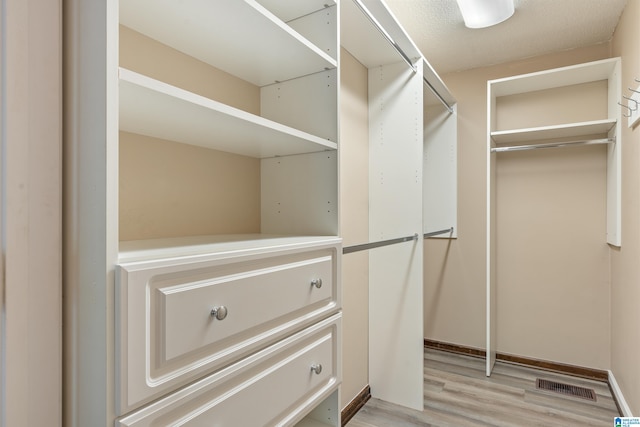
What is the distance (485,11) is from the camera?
2021 millimetres

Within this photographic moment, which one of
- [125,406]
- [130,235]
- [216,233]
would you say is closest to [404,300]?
[216,233]

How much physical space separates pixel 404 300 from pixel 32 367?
78.2 inches

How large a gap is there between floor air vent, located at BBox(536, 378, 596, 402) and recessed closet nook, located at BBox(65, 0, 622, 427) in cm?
43

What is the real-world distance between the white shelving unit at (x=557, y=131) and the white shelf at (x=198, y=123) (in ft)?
6.47

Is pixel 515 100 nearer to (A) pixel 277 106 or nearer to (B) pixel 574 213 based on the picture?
(B) pixel 574 213

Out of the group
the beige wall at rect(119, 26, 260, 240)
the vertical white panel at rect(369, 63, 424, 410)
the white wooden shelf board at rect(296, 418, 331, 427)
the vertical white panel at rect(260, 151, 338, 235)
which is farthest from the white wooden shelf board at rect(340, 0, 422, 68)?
the white wooden shelf board at rect(296, 418, 331, 427)

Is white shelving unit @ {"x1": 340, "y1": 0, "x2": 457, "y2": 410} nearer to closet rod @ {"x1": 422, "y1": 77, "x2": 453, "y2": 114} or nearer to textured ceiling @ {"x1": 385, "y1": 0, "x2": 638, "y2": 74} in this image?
closet rod @ {"x1": 422, "y1": 77, "x2": 453, "y2": 114}

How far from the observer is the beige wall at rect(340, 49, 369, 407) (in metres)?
2.12

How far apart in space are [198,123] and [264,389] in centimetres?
71

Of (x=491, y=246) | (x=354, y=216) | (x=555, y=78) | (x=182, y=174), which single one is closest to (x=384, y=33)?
(x=354, y=216)

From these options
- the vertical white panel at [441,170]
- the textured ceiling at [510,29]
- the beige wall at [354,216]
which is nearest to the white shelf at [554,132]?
the vertical white panel at [441,170]

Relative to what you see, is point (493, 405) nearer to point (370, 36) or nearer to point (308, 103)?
point (308, 103)

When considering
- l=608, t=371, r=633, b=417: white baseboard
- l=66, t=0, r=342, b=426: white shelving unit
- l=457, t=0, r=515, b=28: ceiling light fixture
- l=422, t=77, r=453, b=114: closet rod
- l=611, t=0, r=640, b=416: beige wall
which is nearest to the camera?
l=66, t=0, r=342, b=426: white shelving unit

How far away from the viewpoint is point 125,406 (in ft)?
2.02
